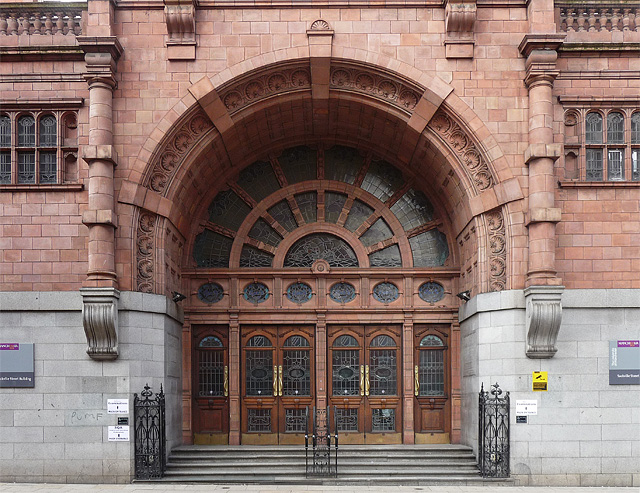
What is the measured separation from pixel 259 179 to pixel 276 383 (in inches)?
191

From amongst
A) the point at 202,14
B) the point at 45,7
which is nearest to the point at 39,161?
the point at 45,7

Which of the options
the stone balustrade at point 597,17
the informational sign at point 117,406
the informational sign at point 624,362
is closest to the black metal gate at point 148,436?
the informational sign at point 117,406

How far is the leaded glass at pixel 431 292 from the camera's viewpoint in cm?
1805

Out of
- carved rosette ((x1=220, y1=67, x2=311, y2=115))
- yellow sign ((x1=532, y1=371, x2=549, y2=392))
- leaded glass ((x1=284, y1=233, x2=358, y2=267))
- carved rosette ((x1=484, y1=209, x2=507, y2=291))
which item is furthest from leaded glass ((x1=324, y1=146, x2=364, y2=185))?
yellow sign ((x1=532, y1=371, x2=549, y2=392))

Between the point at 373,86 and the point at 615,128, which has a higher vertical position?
the point at 373,86

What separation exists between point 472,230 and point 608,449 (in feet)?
16.6

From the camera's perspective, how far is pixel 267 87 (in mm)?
16078

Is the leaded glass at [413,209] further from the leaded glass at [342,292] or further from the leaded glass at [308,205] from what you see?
the leaded glass at [342,292]

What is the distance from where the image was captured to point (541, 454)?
14.7m

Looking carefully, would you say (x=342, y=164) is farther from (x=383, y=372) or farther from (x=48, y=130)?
(x=48, y=130)

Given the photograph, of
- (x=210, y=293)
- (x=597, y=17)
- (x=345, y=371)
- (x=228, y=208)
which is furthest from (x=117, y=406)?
(x=597, y=17)

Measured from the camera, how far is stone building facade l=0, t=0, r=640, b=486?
14.8m

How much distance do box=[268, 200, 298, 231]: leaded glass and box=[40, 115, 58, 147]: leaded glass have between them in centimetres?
525

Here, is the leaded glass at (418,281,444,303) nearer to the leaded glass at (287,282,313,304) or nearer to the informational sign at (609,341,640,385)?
the leaded glass at (287,282,313,304)
